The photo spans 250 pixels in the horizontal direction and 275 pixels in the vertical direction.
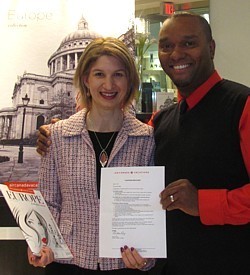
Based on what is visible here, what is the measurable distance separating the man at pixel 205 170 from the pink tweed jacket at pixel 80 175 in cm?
13

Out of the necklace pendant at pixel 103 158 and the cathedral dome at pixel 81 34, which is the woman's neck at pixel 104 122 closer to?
the necklace pendant at pixel 103 158

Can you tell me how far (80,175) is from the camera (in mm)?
1509

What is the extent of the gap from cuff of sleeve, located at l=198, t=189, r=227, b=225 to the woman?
0.96ft

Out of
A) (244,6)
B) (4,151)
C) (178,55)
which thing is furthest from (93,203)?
(244,6)

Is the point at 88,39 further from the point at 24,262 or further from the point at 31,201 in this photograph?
the point at 24,262

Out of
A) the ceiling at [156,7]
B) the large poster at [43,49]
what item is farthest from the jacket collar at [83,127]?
the ceiling at [156,7]

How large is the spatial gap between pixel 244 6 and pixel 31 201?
224cm

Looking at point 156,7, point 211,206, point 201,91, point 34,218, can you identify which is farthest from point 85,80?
point 156,7

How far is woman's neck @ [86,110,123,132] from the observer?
5.29 ft

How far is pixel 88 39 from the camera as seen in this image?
2.43 meters

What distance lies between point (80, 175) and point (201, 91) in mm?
599

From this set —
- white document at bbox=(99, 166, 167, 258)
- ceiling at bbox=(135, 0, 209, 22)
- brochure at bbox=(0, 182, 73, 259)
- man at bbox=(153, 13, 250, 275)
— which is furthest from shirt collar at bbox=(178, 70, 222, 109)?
ceiling at bbox=(135, 0, 209, 22)

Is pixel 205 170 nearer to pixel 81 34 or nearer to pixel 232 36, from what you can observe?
pixel 81 34

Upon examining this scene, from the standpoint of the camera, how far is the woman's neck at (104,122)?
63.5 inches
